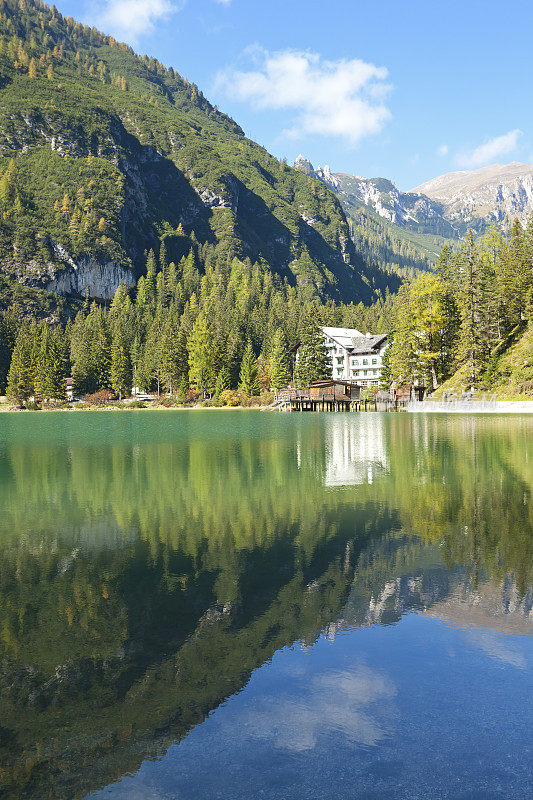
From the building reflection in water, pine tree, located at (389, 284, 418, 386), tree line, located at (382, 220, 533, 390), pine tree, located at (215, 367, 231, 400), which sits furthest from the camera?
pine tree, located at (215, 367, 231, 400)

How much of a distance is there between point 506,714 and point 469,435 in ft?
128

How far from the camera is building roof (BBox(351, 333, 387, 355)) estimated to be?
456 feet

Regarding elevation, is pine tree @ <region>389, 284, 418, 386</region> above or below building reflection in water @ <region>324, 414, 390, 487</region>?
above

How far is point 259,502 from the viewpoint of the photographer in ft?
61.0

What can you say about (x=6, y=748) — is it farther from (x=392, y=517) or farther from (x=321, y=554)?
(x=392, y=517)

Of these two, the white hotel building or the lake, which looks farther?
the white hotel building

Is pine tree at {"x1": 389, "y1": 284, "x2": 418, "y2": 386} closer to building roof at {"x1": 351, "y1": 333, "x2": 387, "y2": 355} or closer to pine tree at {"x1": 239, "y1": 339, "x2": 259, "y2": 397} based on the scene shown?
building roof at {"x1": 351, "y1": 333, "x2": 387, "y2": 355}

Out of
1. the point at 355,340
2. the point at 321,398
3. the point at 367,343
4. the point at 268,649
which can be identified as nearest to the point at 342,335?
the point at 355,340

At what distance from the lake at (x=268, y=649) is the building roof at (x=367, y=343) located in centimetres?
12281

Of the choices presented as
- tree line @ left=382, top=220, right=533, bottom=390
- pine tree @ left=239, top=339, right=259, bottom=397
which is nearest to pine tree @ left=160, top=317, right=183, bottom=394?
pine tree @ left=239, top=339, right=259, bottom=397

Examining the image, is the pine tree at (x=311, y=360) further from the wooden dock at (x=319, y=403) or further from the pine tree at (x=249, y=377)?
the pine tree at (x=249, y=377)

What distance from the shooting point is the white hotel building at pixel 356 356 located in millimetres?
139750

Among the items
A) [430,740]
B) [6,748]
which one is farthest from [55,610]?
[430,740]

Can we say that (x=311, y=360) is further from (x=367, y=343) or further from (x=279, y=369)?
(x=367, y=343)
